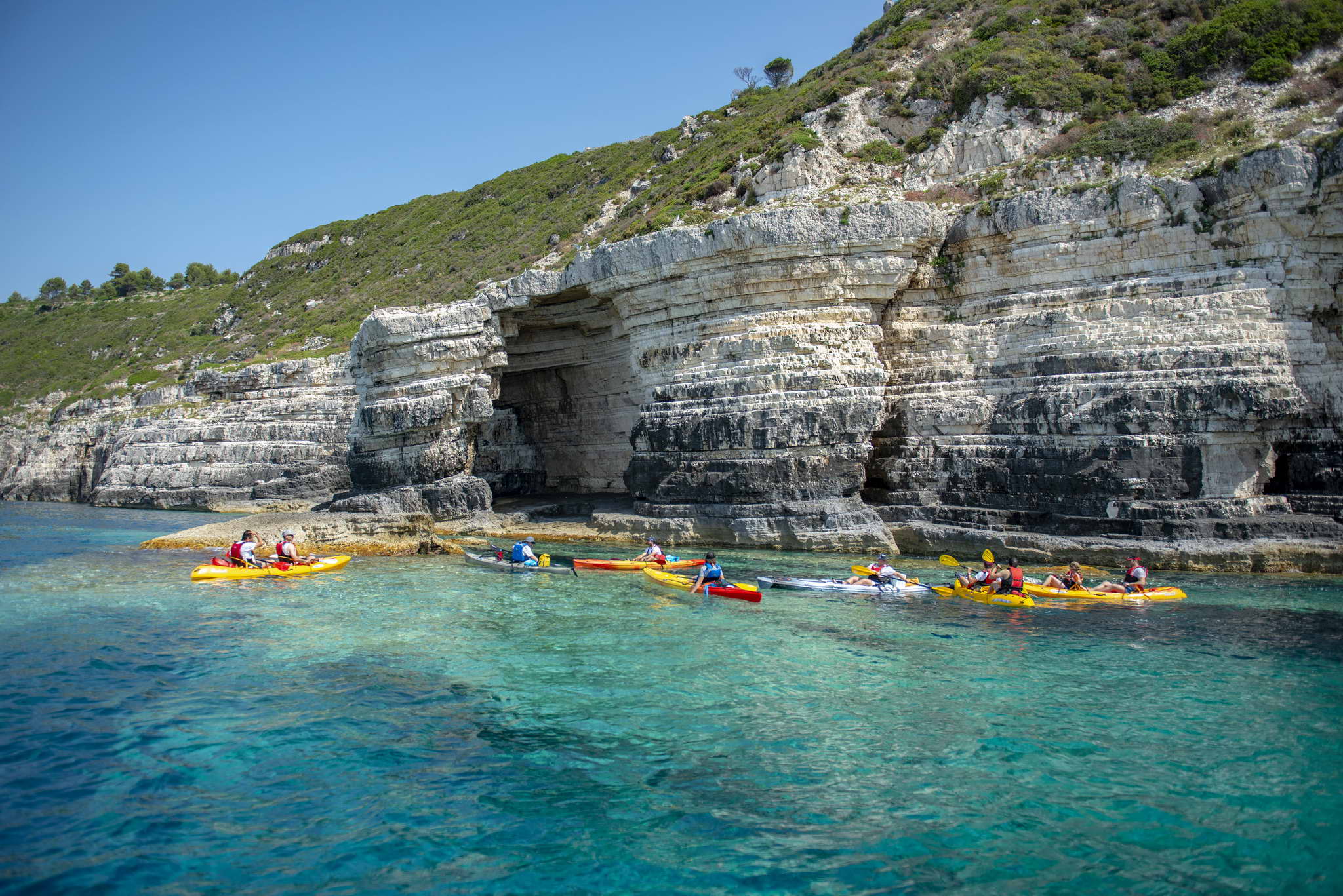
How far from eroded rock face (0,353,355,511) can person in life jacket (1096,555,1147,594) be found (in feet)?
85.6

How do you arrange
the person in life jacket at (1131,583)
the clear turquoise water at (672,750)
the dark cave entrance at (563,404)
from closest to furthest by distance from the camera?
the clear turquoise water at (672,750) → the person in life jacket at (1131,583) → the dark cave entrance at (563,404)

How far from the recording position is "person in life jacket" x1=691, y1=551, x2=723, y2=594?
15.3m

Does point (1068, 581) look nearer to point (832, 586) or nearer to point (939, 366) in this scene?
point (832, 586)

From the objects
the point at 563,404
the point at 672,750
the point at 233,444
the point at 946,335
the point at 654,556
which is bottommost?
the point at 672,750

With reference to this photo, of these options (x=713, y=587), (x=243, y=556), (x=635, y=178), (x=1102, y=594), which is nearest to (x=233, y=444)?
(x=243, y=556)

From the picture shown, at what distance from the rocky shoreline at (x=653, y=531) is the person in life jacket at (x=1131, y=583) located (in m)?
2.42

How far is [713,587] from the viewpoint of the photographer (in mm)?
15234

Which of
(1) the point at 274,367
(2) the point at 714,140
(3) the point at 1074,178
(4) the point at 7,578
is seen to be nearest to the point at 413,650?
(4) the point at 7,578

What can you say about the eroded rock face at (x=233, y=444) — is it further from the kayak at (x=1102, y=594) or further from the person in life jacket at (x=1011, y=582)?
the kayak at (x=1102, y=594)

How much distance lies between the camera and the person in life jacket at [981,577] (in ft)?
48.5

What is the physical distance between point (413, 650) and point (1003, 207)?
16974 mm

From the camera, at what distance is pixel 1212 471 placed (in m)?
16.4

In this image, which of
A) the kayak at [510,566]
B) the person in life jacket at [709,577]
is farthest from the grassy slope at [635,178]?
the person in life jacket at [709,577]

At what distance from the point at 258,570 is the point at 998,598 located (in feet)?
48.0
